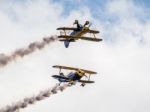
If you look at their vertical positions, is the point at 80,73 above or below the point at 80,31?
below

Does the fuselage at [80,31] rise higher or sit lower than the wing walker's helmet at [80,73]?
higher

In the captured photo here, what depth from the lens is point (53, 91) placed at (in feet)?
465

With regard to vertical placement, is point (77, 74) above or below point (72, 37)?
below

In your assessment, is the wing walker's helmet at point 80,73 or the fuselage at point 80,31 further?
the wing walker's helmet at point 80,73

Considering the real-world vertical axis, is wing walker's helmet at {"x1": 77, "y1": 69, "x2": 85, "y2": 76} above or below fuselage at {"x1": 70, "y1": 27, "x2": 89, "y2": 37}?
below

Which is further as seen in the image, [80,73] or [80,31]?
[80,73]

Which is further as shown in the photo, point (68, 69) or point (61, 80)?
point (68, 69)

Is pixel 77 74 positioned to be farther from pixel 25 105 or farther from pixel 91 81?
pixel 25 105

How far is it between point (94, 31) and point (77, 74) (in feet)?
43.8

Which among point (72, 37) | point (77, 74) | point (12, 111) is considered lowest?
point (12, 111)

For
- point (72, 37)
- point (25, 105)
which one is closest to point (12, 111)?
point (25, 105)

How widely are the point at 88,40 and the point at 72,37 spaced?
5775 millimetres

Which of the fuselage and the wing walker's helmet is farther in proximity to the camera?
the wing walker's helmet

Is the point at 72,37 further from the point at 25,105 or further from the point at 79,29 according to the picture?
the point at 25,105
